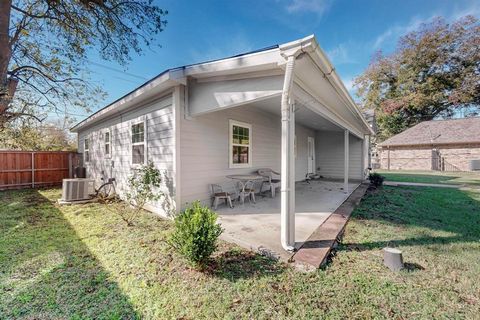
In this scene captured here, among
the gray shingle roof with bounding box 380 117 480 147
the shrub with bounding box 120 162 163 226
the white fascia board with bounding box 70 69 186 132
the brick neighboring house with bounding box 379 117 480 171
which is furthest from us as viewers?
the gray shingle roof with bounding box 380 117 480 147

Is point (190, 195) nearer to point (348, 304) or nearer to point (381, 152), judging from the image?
point (348, 304)

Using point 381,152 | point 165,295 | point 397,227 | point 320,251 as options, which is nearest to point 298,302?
point 320,251

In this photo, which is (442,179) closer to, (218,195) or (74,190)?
(218,195)

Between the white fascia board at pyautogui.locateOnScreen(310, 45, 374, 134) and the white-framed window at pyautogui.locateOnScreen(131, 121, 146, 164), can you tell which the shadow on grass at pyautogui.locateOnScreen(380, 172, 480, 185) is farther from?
the white-framed window at pyautogui.locateOnScreen(131, 121, 146, 164)

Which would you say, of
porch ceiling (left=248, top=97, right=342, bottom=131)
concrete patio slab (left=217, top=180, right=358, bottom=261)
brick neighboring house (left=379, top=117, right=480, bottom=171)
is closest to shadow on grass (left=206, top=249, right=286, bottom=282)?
concrete patio slab (left=217, top=180, right=358, bottom=261)

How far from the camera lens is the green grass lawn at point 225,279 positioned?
6.35ft

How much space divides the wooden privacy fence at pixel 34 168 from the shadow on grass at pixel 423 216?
12.5m

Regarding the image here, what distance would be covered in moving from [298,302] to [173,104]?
161 inches

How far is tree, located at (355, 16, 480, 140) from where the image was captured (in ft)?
67.0

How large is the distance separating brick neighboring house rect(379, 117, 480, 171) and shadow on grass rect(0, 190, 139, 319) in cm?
2394

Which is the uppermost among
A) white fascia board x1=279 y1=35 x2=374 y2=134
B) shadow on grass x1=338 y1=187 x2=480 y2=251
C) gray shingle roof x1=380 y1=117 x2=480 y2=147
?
gray shingle roof x1=380 y1=117 x2=480 y2=147

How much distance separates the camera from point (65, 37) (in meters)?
6.62

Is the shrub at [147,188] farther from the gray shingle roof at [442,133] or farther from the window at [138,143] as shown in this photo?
the gray shingle roof at [442,133]

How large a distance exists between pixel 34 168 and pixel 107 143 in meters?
4.83
